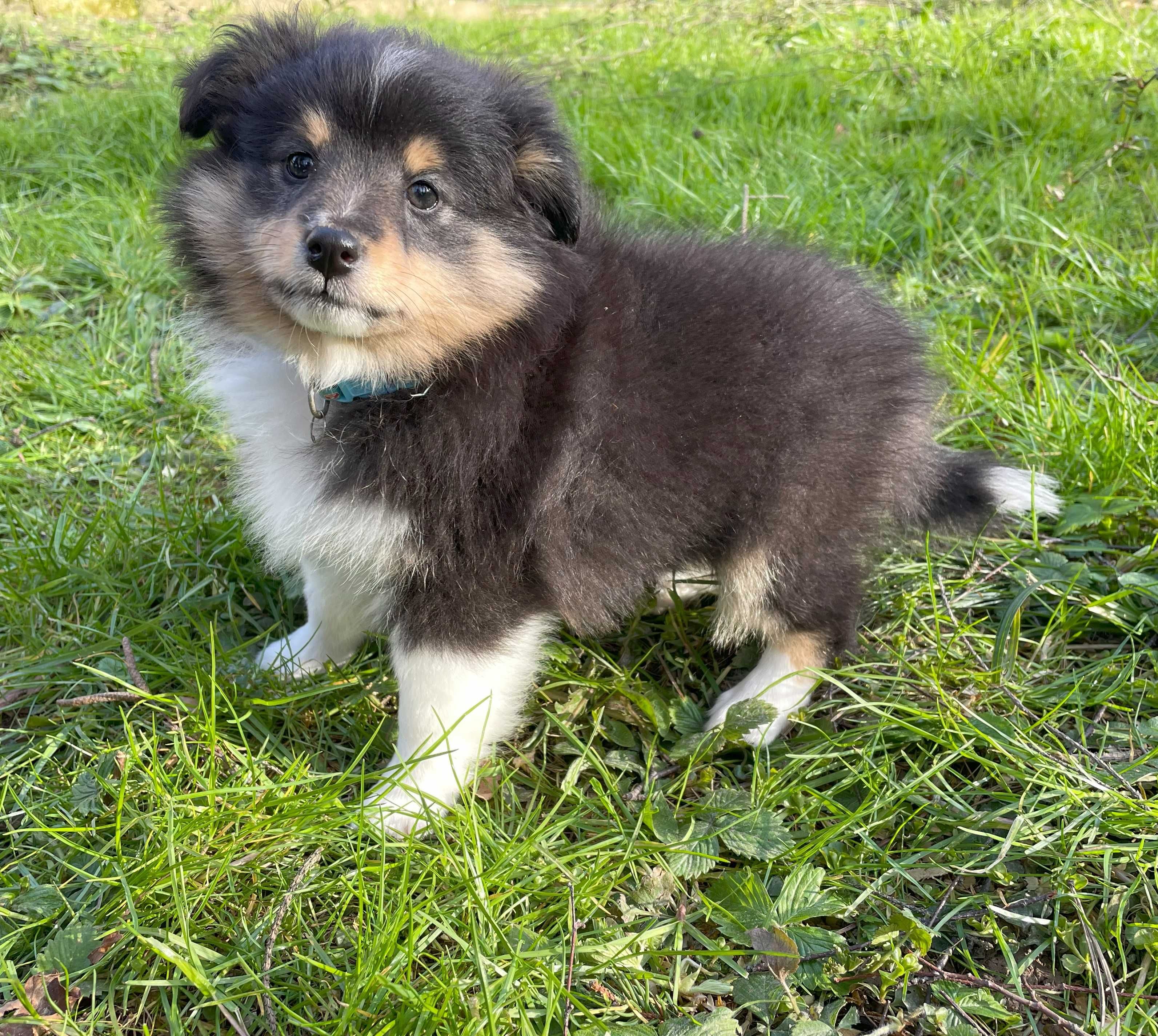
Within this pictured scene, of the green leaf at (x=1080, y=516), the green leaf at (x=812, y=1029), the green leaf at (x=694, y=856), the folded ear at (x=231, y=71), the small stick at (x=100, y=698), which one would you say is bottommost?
the green leaf at (x=812, y=1029)

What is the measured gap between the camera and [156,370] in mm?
3797

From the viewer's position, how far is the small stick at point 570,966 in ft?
5.74

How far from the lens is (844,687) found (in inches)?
93.7

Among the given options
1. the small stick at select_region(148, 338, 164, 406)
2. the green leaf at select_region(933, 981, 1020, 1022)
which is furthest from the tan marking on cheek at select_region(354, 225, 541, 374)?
the small stick at select_region(148, 338, 164, 406)

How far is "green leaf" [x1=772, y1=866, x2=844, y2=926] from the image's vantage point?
1.98 meters

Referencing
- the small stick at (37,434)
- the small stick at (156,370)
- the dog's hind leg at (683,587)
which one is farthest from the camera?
the small stick at (156,370)

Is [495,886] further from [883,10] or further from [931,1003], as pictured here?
[883,10]

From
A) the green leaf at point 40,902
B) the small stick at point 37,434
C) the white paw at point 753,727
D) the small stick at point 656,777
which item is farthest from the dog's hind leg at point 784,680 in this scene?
the small stick at point 37,434

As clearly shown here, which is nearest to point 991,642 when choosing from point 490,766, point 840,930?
point 840,930

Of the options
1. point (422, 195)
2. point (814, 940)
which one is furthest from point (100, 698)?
point (814, 940)

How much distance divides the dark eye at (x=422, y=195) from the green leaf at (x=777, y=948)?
1.77m

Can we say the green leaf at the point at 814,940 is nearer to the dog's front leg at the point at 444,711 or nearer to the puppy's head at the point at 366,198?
the dog's front leg at the point at 444,711

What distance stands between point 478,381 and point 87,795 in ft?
4.46

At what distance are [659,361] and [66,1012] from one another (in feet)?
6.11
